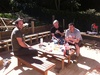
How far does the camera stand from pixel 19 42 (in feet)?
12.3

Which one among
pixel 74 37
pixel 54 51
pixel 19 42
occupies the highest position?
pixel 19 42

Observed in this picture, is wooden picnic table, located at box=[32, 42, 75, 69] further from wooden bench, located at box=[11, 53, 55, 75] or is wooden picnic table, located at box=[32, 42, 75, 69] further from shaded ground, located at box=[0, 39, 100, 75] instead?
wooden bench, located at box=[11, 53, 55, 75]

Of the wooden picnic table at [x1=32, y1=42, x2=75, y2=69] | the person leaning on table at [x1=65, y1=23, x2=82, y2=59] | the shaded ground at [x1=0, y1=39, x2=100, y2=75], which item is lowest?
the shaded ground at [x1=0, y1=39, x2=100, y2=75]

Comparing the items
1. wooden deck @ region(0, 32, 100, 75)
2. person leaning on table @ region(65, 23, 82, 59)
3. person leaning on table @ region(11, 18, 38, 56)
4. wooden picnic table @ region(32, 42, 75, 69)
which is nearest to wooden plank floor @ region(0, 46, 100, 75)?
wooden deck @ region(0, 32, 100, 75)

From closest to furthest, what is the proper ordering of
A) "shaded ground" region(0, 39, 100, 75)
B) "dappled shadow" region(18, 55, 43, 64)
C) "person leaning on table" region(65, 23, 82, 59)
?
"dappled shadow" region(18, 55, 43, 64), "shaded ground" region(0, 39, 100, 75), "person leaning on table" region(65, 23, 82, 59)

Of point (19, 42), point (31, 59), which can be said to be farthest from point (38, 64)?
point (19, 42)

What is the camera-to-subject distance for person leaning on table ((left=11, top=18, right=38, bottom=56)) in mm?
3702

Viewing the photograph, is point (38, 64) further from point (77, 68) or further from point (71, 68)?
point (77, 68)

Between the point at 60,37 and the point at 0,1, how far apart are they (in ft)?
30.1

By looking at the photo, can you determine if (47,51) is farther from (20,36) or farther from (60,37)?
(60,37)

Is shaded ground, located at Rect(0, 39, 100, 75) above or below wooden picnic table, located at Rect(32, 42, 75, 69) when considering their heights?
below

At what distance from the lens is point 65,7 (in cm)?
1150

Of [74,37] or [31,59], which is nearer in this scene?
[31,59]

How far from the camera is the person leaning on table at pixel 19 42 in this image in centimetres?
370
